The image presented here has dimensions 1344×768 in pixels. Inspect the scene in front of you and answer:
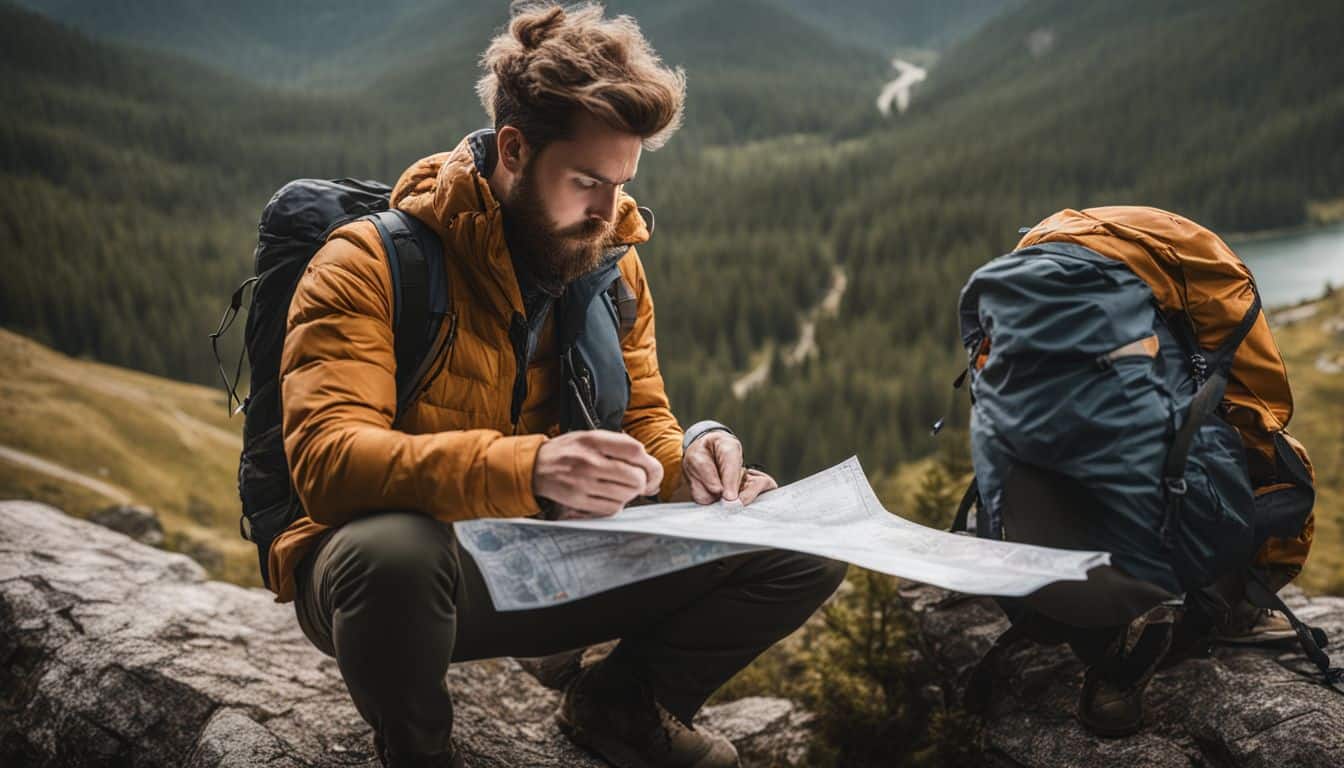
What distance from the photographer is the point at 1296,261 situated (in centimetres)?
3238

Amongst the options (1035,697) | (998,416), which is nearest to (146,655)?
(998,416)

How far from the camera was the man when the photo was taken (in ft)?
5.88

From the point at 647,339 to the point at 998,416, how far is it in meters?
1.22

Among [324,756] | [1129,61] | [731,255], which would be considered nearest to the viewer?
[324,756]

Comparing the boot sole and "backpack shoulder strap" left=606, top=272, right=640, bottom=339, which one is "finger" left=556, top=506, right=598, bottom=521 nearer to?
"backpack shoulder strap" left=606, top=272, right=640, bottom=339

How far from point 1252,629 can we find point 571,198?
285 cm

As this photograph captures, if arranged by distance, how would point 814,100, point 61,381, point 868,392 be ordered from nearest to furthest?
point 61,381 → point 868,392 → point 814,100

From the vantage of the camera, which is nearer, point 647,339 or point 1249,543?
point 1249,543

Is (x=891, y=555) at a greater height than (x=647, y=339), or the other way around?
(x=647, y=339)

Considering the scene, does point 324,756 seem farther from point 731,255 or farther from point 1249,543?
point 731,255

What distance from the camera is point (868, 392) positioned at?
24.5 meters

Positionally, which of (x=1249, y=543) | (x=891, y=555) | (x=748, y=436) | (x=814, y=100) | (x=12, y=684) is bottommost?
(x=748, y=436)

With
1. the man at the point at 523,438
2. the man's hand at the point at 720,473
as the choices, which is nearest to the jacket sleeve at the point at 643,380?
the man at the point at 523,438

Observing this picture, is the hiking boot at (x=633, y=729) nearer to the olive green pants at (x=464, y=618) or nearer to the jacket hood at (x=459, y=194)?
the olive green pants at (x=464, y=618)
